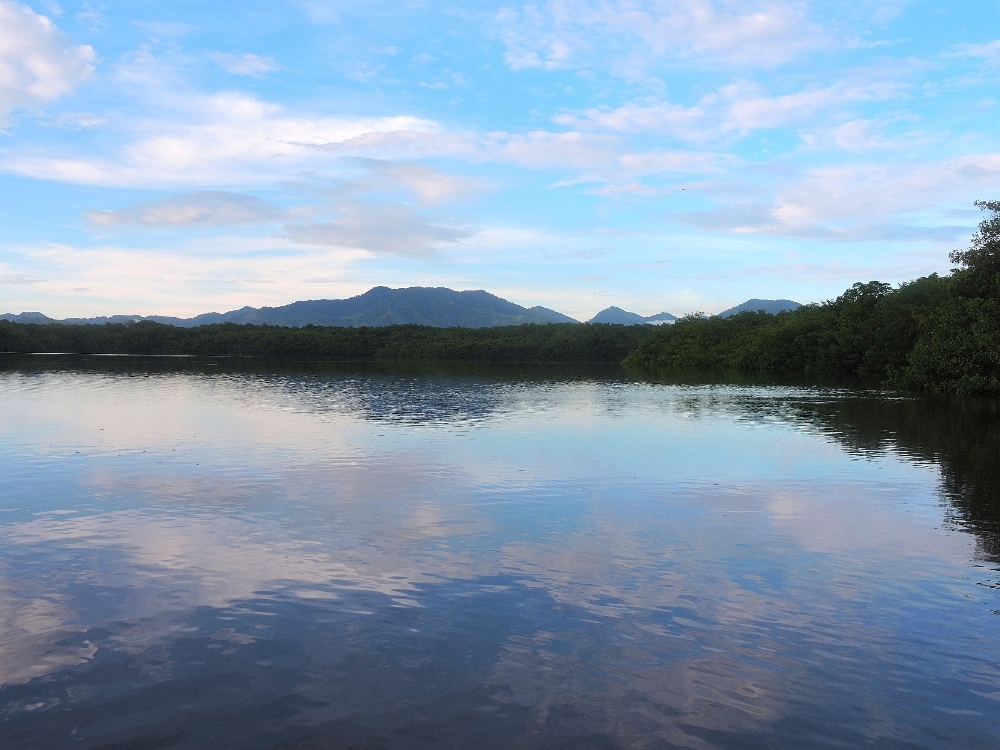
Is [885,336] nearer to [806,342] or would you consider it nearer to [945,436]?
[806,342]

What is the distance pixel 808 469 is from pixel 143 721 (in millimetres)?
22181

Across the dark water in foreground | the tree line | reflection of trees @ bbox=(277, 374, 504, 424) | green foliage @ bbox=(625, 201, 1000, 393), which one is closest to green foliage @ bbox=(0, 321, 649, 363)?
the tree line

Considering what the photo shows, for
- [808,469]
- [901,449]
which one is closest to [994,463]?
[901,449]

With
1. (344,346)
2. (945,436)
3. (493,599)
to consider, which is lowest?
(493,599)

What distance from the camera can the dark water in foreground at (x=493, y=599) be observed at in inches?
314

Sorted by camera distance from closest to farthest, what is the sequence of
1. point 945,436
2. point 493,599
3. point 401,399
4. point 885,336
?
1. point 493,599
2. point 945,436
3. point 401,399
4. point 885,336

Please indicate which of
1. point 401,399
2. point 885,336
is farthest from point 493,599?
point 885,336

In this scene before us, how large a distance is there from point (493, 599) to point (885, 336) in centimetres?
9527

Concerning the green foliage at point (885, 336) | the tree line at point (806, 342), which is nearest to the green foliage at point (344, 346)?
the tree line at point (806, 342)

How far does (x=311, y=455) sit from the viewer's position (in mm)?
26344

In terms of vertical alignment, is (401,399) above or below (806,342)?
below

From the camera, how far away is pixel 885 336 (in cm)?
9300

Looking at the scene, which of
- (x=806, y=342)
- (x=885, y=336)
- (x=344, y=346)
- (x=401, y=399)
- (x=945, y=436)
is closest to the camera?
(x=945, y=436)

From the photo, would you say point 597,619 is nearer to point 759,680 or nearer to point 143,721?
point 759,680
